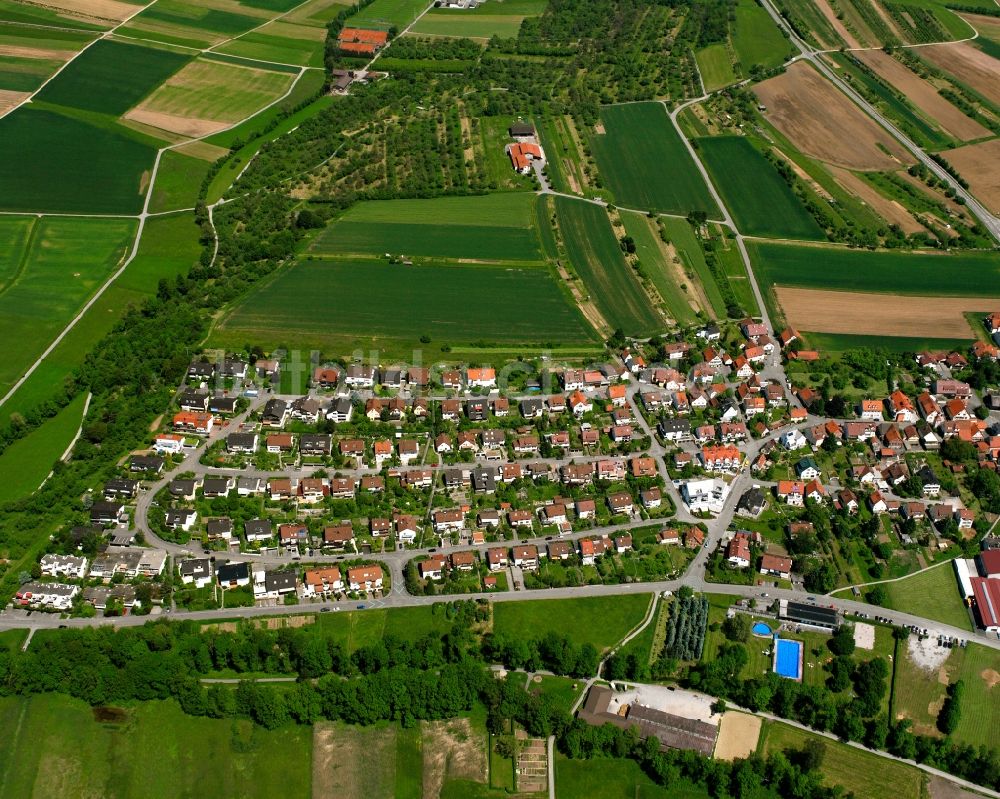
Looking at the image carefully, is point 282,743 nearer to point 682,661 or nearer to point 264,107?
point 682,661

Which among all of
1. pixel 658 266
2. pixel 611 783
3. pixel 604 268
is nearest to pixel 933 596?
pixel 611 783

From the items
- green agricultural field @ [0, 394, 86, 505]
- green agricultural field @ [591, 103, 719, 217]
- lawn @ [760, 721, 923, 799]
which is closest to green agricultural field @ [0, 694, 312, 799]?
green agricultural field @ [0, 394, 86, 505]

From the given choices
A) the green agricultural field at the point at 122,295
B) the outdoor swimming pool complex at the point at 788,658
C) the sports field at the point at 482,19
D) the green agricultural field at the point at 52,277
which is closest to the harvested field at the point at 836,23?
the sports field at the point at 482,19

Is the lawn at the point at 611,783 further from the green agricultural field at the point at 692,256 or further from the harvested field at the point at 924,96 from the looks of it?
the harvested field at the point at 924,96

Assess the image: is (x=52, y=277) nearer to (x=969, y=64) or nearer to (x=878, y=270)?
(x=878, y=270)

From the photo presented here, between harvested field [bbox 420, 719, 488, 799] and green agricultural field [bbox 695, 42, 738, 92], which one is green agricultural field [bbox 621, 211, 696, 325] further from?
A: harvested field [bbox 420, 719, 488, 799]
